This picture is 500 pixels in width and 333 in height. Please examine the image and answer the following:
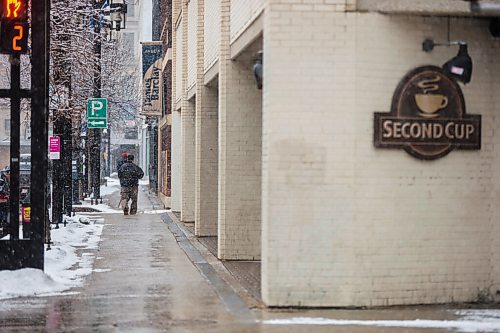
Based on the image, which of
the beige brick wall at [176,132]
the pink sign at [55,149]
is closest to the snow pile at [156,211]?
the beige brick wall at [176,132]

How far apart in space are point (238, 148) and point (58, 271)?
3.59 metres

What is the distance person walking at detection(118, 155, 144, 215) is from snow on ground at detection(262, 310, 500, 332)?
61.1 feet

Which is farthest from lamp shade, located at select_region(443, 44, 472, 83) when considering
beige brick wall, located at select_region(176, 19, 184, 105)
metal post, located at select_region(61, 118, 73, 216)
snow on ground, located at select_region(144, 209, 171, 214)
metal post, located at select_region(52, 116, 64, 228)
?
snow on ground, located at select_region(144, 209, 171, 214)

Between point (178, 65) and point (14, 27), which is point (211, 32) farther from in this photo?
point (178, 65)

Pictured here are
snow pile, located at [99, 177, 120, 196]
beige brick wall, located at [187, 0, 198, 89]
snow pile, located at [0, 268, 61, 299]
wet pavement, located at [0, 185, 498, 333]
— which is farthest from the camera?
snow pile, located at [99, 177, 120, 196]

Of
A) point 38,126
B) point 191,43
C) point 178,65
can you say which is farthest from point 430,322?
point 178,65

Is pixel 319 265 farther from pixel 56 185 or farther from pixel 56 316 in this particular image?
pixel 56 185

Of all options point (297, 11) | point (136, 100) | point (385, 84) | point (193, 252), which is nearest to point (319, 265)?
point (385, 84)

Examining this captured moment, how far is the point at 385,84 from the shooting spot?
1138 cm

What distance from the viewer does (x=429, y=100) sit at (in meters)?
11.5

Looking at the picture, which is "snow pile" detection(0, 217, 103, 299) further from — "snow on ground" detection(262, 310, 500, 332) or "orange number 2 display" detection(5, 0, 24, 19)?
"snow on ground" detection(262, 310, 500, 332)

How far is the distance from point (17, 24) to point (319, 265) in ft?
18.2

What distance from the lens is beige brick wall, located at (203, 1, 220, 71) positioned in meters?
17.5

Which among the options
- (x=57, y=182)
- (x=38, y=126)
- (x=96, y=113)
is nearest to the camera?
(x=38, y=126)
